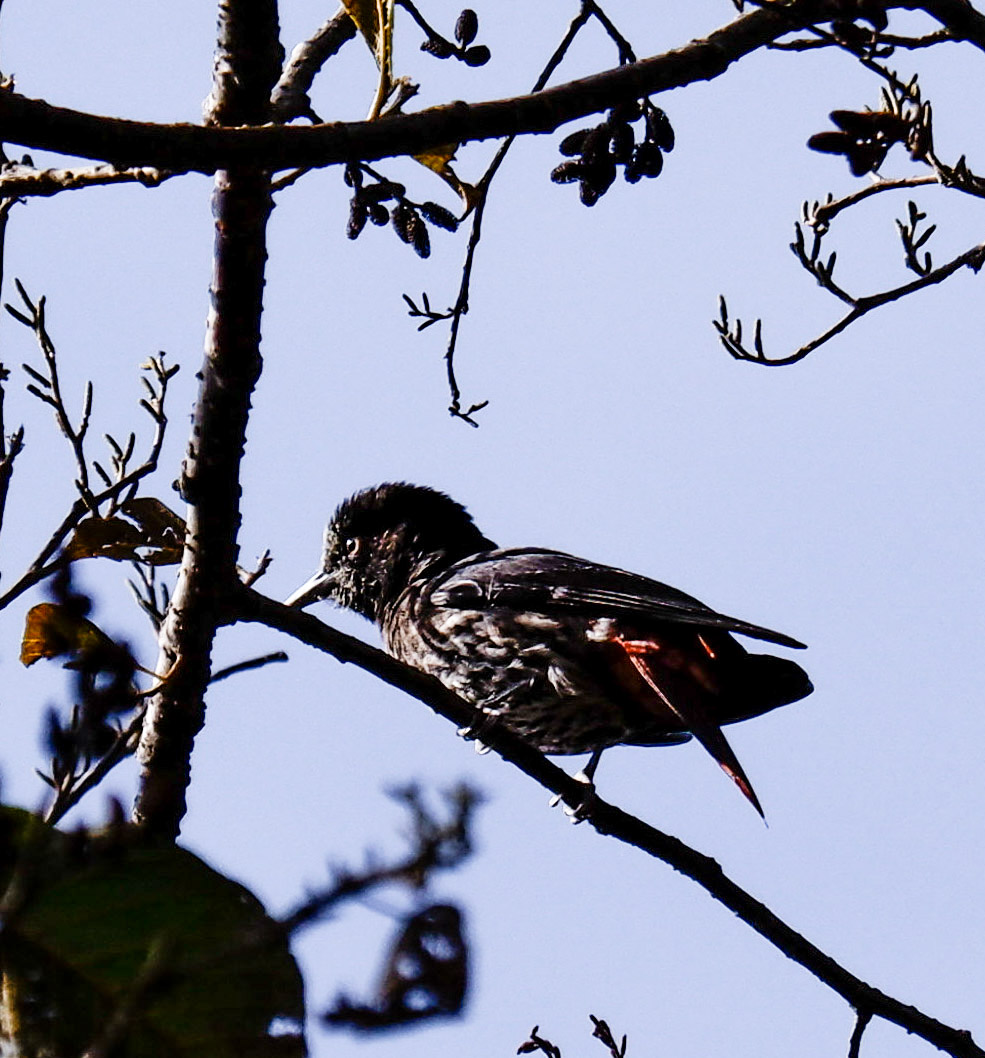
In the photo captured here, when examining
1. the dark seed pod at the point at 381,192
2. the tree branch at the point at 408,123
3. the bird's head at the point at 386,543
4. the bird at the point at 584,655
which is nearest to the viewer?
the tree branch at the point at 408,123

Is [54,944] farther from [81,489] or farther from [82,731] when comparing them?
[81,489]

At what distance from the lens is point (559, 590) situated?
221 inches

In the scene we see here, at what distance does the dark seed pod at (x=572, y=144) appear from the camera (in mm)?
3543

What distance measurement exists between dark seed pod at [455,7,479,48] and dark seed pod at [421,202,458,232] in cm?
43

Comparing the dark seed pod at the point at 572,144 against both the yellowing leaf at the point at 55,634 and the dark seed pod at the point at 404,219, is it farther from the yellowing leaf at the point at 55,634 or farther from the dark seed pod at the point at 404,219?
the yellowing leaf at the point at 55,634

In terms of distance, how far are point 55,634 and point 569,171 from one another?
1600 mm

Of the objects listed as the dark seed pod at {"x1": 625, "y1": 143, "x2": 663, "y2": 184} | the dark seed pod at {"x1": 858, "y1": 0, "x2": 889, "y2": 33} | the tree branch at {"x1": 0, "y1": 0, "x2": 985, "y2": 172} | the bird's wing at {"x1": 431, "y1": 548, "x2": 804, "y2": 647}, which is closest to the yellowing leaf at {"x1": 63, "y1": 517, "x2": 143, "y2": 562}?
the tree branch at {"x1": 0, "y1": 0, "x2": 985, "y2": 172}

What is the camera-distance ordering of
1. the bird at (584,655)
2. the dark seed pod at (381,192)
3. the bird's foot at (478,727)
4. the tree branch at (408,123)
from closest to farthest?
the tree branch at (408,123) → the dark seed pod at (381,192) → the bird's foot at (478,727) → the bird at (584,655)

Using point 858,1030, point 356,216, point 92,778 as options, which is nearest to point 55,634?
point 92,778

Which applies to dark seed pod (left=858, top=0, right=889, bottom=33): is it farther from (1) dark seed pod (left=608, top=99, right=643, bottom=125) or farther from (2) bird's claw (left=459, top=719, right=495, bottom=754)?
(2) bird's claw (left=459, top=719, right=495, bottom=754)

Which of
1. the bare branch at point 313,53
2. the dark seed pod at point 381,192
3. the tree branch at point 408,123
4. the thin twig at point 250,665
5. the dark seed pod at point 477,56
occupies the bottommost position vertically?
the thin twig at point 250,665

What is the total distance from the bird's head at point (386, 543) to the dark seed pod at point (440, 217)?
2874mm

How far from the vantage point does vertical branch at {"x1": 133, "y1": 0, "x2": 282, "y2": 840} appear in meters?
3.05

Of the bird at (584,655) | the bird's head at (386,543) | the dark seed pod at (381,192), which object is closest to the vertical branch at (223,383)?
the dark seed pod at (381,192)
